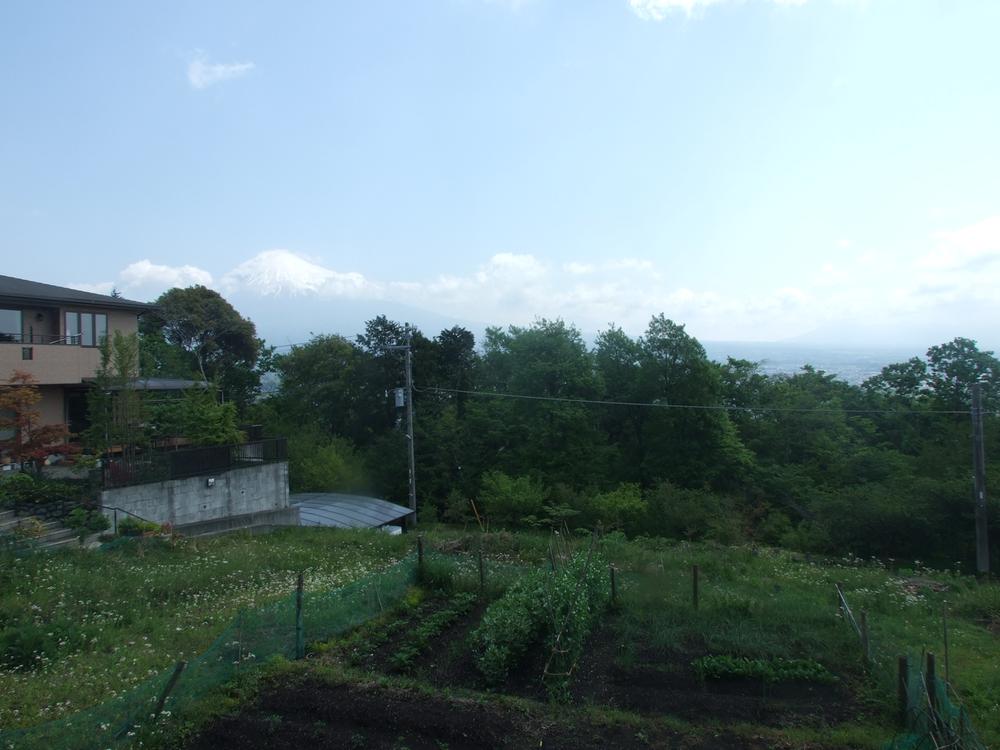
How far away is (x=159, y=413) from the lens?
21.7m

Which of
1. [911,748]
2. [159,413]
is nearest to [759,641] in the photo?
[911,748]

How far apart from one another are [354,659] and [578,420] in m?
25.1

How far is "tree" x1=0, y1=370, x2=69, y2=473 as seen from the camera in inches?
641

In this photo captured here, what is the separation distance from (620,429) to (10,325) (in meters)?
27.3

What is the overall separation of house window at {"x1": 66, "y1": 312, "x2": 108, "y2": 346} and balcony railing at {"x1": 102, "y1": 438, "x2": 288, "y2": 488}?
16.0 feet

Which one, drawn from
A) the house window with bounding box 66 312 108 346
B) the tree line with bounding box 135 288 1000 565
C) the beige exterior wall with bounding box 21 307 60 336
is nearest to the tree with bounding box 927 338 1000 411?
the tree line with bounding box 135 288 1000 565

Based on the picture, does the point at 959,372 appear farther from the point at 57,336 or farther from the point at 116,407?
the point at 57,336

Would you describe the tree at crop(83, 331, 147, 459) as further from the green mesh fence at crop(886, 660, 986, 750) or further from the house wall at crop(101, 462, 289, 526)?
the green mesh fence at crop(886, 660, 986, 750)

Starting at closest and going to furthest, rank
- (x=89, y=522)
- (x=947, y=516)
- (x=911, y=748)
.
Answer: (x=911, y=748)
(x=89, y=522)
(x=947, y=516)

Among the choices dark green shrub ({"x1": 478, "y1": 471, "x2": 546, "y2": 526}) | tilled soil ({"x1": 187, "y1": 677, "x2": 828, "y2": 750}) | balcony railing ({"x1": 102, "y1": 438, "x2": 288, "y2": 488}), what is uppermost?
balcony railing ({"x1": 102, "y1": 438, "x2": 288, "y2": 488})

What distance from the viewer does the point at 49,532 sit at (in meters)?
15.6

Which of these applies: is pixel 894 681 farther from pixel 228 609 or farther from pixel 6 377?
pixel 6 377

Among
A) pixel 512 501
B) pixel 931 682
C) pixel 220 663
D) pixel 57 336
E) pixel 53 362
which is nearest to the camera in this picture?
pixel 931 682

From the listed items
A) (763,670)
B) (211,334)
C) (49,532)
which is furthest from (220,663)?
(211,334)
